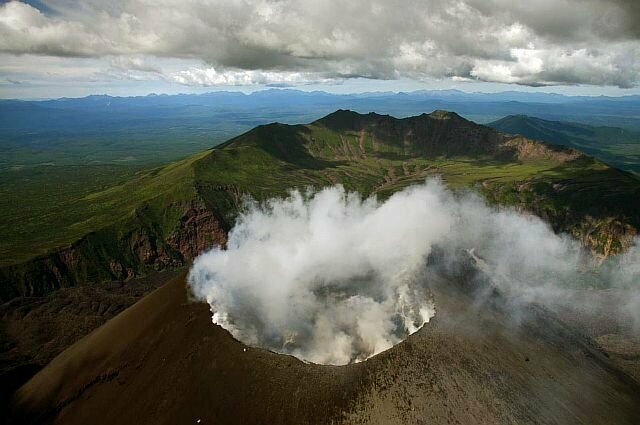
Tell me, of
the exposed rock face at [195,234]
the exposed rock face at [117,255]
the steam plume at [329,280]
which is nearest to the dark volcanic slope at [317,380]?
the steam plume at [329,280]

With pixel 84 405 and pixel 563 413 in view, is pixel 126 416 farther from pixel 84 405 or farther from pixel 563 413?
pixel 563 413

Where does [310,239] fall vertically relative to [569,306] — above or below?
above

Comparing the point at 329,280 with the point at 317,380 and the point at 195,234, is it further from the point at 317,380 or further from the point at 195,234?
the point at 195,234

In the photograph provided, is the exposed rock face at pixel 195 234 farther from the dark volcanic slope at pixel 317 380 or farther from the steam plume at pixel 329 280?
the dark volcanic slope at pixel 317 380

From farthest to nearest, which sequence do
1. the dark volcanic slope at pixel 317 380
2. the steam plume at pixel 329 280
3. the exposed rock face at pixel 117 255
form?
the exposed rock face at pixel 117 255
the steam plume at pixel 329 280
the dark volcanic slope at pixel 317 380

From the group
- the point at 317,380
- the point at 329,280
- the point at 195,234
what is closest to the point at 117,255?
the point at 195,234

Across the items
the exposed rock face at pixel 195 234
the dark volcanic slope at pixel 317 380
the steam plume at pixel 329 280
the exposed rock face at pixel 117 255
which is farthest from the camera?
the exposed rock face at pixel 195 234

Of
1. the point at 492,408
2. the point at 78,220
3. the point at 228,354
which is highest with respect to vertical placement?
the point at 228,354

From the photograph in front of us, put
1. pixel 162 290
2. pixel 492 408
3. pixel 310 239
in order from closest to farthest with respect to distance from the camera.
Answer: pixel 492 408 → pixel 162 290 → pixel 310 239

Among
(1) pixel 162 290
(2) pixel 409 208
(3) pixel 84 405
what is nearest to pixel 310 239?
(1) pixel 162 290
